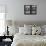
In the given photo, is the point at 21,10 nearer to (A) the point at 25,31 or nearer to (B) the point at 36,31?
(A) the point at 25,31

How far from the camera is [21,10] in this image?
15.8 feet

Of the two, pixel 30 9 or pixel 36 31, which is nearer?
pixel 36 31

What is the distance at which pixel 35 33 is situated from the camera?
4.30 metres

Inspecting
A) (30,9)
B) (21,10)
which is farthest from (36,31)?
(21,10)

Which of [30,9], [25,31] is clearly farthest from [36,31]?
[30,9]

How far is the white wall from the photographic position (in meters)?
4.79

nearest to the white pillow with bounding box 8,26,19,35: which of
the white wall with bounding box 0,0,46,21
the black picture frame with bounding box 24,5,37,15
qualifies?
the white wall with bounding box 0,0,46,21

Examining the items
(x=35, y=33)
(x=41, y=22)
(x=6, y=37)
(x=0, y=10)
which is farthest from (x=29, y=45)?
(x=0, y=10)

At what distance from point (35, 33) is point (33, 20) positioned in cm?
71

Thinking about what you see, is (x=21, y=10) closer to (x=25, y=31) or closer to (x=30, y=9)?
(x=30, y=9)

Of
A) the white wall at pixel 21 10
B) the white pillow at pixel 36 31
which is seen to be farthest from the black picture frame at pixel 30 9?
the white pillow at pixel 36 31

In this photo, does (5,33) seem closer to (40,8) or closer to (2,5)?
(2,5)

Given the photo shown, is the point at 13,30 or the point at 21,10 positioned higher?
→ the point at 21,10

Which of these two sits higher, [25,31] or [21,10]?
[21,10]
